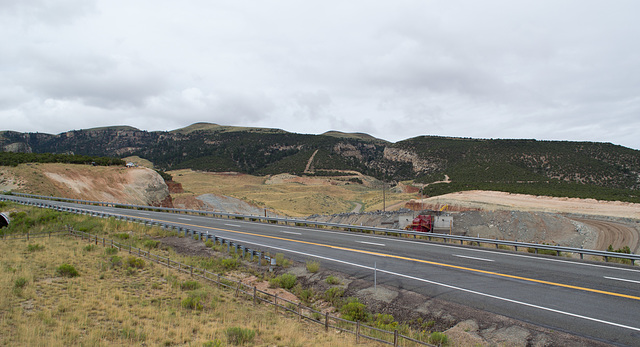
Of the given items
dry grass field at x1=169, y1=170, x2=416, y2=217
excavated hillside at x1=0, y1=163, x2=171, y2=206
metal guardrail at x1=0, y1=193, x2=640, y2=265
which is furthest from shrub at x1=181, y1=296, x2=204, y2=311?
excavated hillside at x1=0, y1=163, x2=171, y2=206

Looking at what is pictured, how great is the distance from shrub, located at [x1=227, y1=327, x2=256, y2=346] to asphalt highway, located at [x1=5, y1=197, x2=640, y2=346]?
171 inches

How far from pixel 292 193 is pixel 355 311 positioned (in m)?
79.4

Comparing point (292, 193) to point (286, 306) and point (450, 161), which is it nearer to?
point (450, 161)

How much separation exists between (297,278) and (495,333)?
7.53 metres

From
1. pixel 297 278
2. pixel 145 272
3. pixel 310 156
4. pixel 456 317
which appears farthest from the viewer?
pixel 310 156

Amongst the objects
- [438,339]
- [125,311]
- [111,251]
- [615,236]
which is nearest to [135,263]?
[111,251]

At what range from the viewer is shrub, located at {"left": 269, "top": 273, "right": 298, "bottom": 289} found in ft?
44.5

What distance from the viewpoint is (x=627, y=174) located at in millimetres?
92000

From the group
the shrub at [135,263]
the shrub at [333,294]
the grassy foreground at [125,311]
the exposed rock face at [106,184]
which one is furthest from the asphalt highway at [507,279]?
the exposed rock face at [106,184]

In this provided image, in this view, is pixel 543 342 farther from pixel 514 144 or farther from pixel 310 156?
pixel 310 156

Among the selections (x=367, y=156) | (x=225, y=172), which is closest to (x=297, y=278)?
(x=225, y=172)

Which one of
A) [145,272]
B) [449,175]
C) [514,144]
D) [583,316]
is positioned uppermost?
[514,144]

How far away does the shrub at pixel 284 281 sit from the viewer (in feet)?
44.5

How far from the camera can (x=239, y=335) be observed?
8773 millimetres
